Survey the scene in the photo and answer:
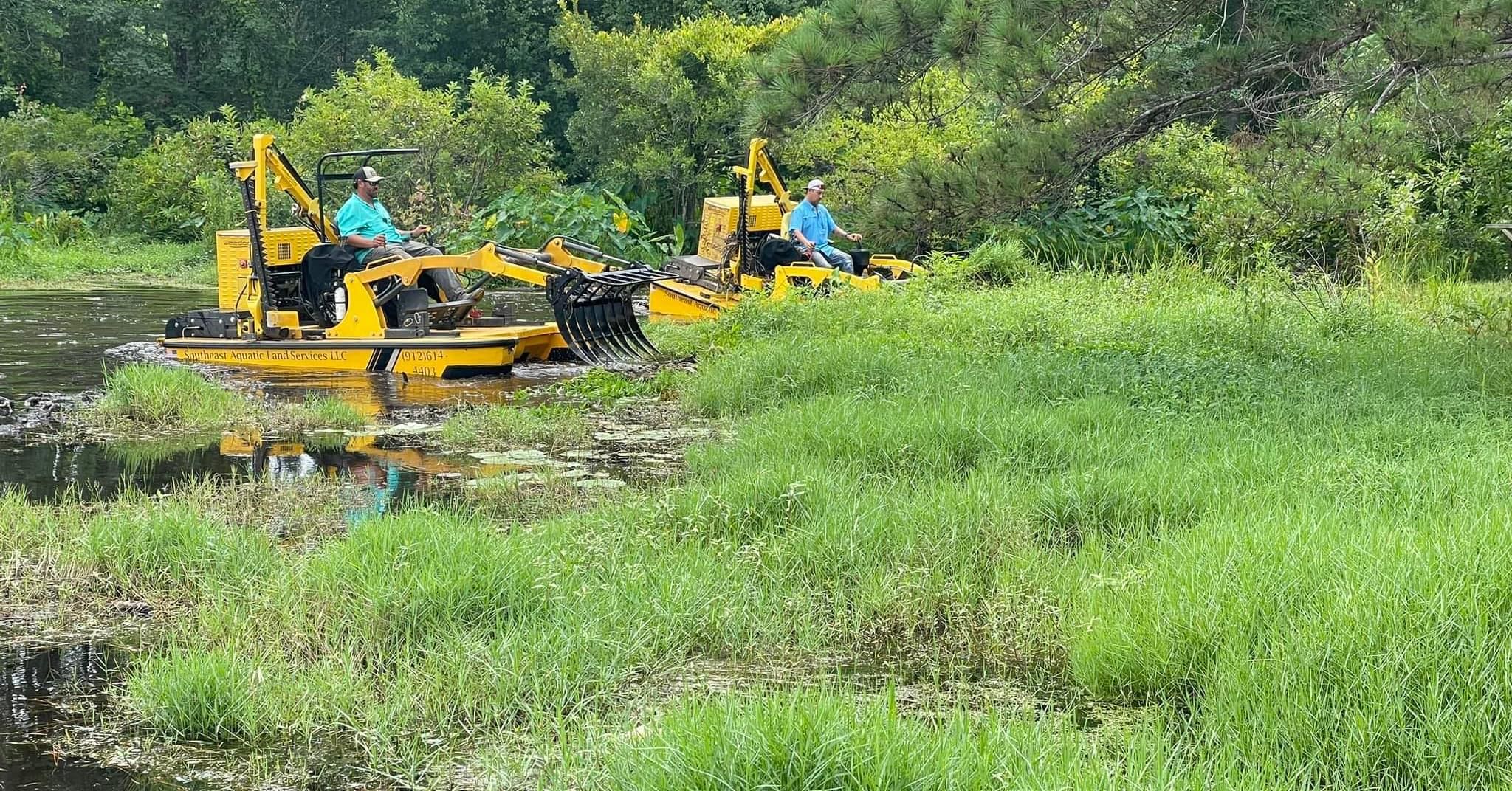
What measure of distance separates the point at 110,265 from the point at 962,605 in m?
24.7

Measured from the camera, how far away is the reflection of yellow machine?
15781mm

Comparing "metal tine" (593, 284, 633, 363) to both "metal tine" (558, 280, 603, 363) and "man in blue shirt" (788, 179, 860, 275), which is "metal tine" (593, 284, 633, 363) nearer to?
"metal tine" (558, 280, 603, 363)

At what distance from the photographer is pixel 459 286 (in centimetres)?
1376

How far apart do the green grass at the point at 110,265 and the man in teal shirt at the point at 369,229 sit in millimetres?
12013

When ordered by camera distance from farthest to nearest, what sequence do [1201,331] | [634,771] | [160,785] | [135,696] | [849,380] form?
[1201,331], [849,380], [135,696], [160,785], [634,771]

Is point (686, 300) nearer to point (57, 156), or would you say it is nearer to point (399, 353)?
point (399, 353)

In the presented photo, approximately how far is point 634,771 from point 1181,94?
6.71 metres

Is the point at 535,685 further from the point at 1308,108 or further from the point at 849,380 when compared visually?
the point at 1308,108

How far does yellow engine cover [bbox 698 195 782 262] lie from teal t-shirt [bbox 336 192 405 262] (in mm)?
4409

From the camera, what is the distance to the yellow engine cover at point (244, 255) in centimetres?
1305

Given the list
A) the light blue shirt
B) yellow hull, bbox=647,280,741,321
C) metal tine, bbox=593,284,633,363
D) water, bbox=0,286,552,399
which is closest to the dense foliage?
the light blue shirt

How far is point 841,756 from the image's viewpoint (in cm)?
328

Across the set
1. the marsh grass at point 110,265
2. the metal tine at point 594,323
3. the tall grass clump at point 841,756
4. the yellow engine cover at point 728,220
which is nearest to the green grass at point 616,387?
the metal tine at point 594,323

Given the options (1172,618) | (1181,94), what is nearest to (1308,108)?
(1181,94)
